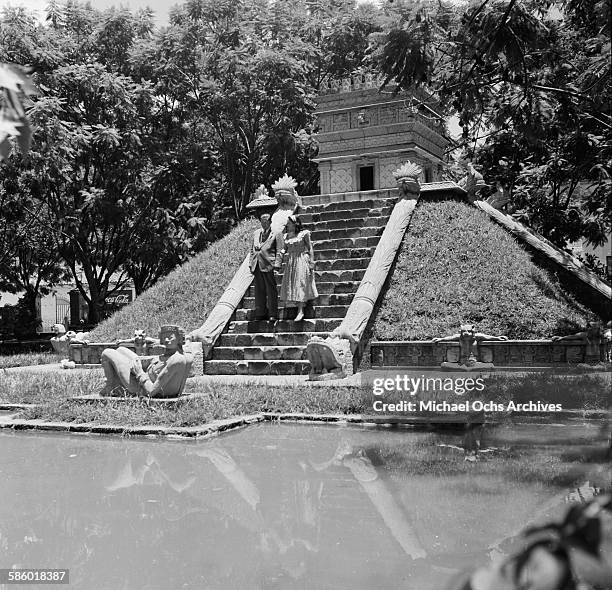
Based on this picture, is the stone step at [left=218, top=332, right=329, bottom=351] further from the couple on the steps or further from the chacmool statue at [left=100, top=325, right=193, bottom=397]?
the chacmool statue at [left=100, top=325, right=193, bottom=397]

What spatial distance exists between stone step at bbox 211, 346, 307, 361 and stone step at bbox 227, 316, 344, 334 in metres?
0.77

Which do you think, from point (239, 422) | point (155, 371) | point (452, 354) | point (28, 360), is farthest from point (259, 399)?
point (28, 360)

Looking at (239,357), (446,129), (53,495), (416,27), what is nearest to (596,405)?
(416,27)

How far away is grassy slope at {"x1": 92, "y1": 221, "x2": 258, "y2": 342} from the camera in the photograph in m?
15.7

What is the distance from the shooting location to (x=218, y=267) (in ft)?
57.9

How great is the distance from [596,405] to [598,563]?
7766mm

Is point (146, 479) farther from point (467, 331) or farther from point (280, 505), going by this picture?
point (467, 331)

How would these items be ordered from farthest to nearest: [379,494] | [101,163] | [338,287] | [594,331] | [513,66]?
1. [101,163]
2. [338,287]
3. [594,331]
4. [513,66]
5. [379,494]

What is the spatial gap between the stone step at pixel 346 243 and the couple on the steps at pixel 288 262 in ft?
9.04

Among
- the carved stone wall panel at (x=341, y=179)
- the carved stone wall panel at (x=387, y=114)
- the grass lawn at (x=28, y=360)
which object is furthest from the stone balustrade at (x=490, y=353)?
the carved stone wall panel at (x=387, y=114)

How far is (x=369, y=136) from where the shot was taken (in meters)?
22.5

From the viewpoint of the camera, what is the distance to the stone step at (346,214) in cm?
1784

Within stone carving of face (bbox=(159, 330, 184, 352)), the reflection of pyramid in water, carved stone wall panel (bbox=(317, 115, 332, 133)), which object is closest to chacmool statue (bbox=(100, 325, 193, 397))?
stone carving of face (bbox=(159, 330, 184, 352))

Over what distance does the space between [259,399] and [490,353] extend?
4.74 m
